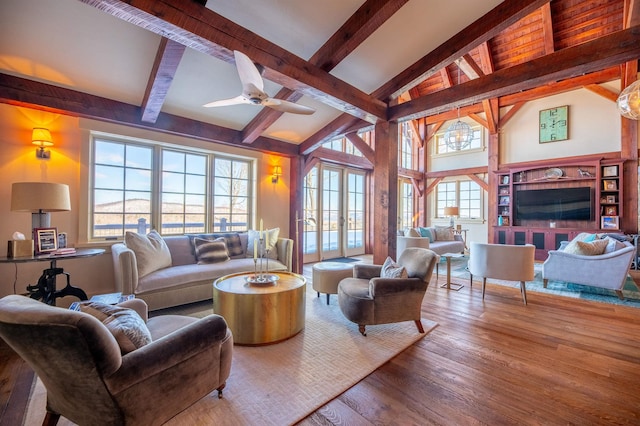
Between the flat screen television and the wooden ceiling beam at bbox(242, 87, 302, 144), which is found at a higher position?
the wooden ceiling beam at bbox(242, 87, 302, 144)

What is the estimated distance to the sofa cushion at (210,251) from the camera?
3.69m

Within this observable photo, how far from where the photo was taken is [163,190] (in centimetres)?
408

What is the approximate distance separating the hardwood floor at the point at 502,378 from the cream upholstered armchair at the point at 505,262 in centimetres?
58

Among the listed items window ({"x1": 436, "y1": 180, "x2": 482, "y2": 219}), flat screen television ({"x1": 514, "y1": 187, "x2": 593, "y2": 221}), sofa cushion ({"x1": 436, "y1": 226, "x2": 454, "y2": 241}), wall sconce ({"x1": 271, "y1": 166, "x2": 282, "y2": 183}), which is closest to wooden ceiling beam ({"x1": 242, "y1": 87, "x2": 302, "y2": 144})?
wall sconce ({"x1": 271, "y1": 166, "x2": 282, "y2": 183})

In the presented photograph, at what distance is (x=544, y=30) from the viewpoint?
226 inches

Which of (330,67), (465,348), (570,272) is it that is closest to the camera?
(465,348)

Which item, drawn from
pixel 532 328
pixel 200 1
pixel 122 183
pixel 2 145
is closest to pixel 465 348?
pixel 532 328

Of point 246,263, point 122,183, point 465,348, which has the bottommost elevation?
point 465,348

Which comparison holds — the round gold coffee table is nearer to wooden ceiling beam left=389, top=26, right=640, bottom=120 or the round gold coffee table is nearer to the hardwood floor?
the hardwood floor

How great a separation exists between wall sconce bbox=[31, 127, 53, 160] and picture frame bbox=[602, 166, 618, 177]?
9.99 meters

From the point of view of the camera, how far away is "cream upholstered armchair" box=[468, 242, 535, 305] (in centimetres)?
352

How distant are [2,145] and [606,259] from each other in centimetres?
737

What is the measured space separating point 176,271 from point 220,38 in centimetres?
251

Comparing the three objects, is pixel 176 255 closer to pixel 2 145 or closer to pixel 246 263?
pixel 246 263
